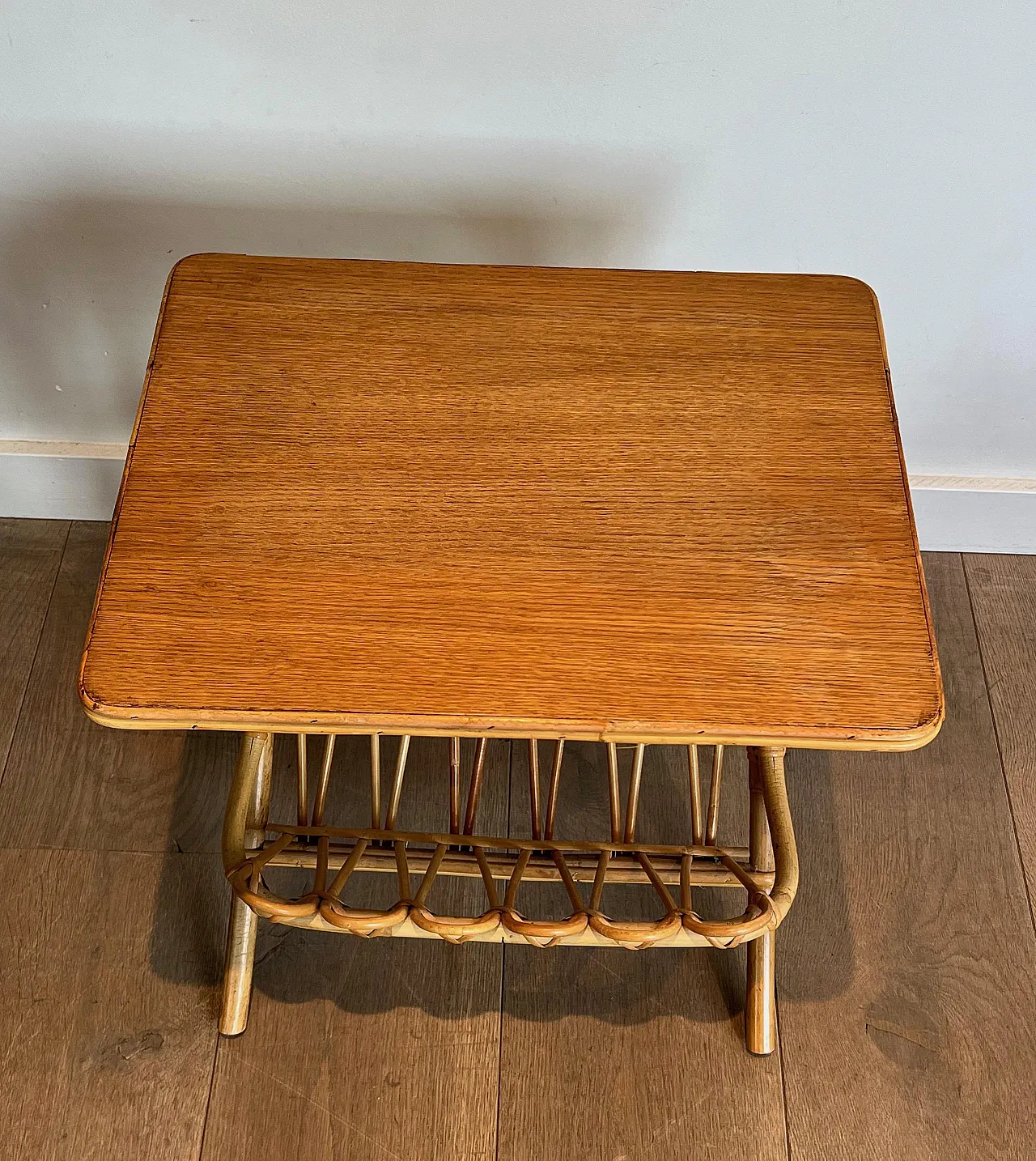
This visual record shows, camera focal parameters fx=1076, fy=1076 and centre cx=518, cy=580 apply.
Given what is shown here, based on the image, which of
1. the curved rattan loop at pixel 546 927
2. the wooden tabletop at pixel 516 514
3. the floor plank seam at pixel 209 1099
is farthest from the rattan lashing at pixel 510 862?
the floor plank seam at pixel 209 1099

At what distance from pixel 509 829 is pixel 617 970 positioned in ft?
0.70

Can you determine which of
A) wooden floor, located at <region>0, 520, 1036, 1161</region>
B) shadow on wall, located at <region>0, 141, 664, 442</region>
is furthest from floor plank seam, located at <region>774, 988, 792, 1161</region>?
shadow on wall, located at <region>0, 141, 664, 442</region>

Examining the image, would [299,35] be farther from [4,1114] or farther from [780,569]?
[4,1114]

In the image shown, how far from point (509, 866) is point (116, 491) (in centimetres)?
86

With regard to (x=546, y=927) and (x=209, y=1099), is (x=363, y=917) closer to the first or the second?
(x=546, y=927)

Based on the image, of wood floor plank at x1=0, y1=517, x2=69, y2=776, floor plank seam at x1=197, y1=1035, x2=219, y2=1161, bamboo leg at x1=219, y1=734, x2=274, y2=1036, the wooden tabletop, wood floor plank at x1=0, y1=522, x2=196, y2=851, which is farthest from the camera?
wood floor plank at x1=0, y1=517, x2=69, y2=776

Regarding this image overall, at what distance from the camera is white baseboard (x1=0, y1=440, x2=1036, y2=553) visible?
1.50 meters

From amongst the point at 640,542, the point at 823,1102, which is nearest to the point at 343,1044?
the point at 823,1102

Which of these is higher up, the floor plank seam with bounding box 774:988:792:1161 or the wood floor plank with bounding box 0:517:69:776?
the wood floor plank with bounding box 0:517:69:776

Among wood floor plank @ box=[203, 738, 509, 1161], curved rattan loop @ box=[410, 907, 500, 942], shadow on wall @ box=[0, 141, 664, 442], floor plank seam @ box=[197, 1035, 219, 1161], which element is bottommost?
floor plank seam @ box=[197, 1035, 219, 1161]

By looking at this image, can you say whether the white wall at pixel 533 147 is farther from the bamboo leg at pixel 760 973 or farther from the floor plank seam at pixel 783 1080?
the floor plank seam at pixel 783 1080

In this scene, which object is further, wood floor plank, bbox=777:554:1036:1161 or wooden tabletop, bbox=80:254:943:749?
wood floor plank, bbox=777:554:1036:1161

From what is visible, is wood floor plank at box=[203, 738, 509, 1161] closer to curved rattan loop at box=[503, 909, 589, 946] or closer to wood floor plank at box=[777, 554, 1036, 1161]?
wood floor plank at box=[777, 554, 1036, 1161]

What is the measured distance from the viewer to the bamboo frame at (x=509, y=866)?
78 cm
